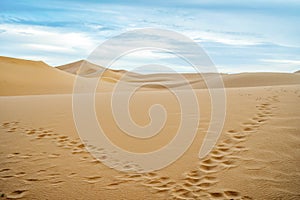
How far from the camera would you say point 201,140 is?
14.9ft

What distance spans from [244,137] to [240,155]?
77cm

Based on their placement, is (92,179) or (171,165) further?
(171,165)

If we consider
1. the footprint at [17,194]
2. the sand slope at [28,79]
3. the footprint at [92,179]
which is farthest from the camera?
the sand slope at [28,79]

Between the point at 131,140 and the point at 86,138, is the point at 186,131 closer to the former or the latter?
the point at 131,140

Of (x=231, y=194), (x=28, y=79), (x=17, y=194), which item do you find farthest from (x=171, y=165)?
(x=28, y=79)

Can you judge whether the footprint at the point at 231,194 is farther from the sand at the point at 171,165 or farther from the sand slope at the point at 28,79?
the sand slope at the point at 28,79

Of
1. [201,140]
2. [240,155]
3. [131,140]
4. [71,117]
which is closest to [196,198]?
[240,155]

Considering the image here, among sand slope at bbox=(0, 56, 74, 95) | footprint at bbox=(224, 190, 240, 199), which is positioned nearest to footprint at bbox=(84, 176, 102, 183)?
footprint at bbox=(224, 190, 240, 199)

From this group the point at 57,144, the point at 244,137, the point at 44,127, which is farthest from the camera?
the point at 44,127

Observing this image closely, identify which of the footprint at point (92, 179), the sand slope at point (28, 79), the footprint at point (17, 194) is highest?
the sand slope at point (28, 79)

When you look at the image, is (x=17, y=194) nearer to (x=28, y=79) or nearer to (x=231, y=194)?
(x=231, y=194)

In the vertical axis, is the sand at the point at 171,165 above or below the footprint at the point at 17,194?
Answer: above

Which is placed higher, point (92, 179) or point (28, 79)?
point (28, 79)

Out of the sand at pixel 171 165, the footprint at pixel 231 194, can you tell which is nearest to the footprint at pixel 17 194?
the sand at pixel 171 165
